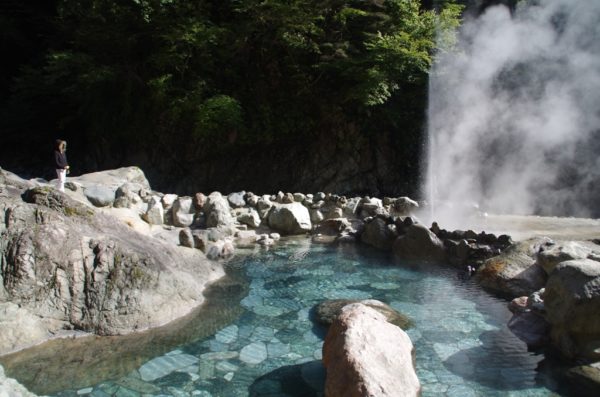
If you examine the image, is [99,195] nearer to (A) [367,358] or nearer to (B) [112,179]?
(B) [112,179]

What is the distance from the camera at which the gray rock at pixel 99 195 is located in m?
8.20

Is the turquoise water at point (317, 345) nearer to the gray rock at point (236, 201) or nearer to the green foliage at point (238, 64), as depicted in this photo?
the gray rock at point (236, 201)

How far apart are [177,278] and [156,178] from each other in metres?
10.5

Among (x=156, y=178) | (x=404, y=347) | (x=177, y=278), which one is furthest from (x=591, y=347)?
(x=156, y=178)

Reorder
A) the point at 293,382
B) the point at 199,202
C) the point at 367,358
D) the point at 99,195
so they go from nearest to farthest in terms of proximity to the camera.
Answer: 1. the point at 367,358
2. the point at 293,382
3. the point at 99,195
4. the point at 199,202

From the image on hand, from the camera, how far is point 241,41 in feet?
45.0

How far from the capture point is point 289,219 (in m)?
9.47

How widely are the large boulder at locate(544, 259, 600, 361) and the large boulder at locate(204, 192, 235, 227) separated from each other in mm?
6107

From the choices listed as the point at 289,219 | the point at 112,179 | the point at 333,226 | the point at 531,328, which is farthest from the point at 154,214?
the point at 531,328

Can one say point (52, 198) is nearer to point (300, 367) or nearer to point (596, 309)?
point (300, 367)

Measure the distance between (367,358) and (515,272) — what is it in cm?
363

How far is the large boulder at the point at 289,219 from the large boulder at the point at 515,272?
3.99m

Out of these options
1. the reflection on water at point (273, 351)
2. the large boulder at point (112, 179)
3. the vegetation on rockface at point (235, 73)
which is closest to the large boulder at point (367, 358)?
the reflection on water at point (273, 351)

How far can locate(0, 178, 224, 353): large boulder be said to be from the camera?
14.8 feet
